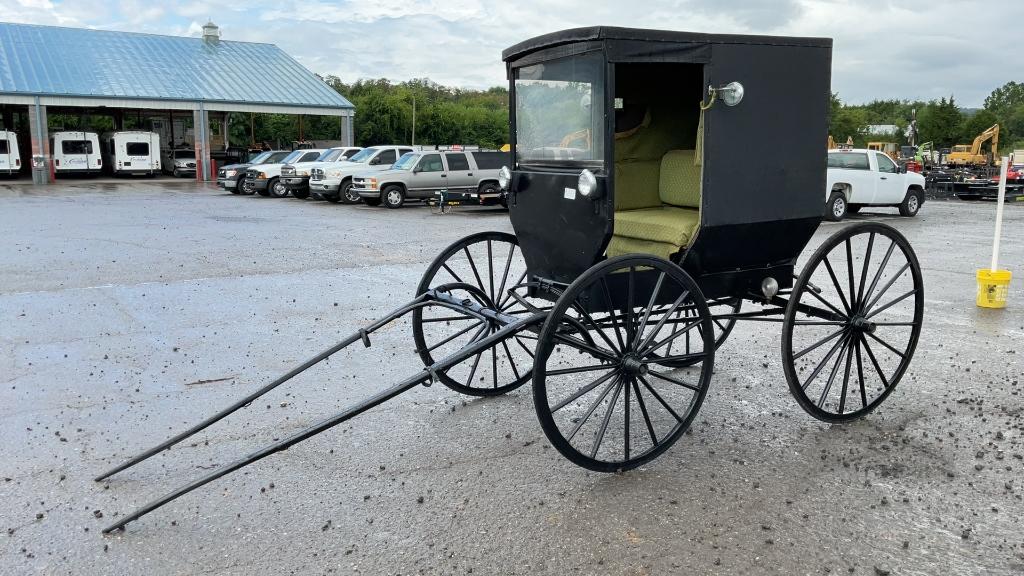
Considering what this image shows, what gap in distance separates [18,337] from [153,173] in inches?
1441

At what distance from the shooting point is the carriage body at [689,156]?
4.44 meters

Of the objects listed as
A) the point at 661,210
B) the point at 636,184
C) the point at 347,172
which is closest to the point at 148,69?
the point at 347,172

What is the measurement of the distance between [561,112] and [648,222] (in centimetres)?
88

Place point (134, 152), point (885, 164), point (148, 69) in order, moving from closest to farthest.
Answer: point (885, 164)
point (148, 69)
point (134, 152)

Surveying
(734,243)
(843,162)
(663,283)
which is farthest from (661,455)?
(843,162)

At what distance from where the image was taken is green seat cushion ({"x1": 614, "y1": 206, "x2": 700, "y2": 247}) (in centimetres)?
478

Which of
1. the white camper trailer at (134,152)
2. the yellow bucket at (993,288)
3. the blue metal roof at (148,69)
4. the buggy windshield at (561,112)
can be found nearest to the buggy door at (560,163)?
the buggy windshield at (561,112)

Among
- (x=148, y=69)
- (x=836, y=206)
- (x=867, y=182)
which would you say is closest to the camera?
(x=836, y=206)

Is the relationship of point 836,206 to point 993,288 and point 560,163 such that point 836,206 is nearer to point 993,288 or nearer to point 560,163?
point 993,288

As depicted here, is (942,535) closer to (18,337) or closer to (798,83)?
(798,83)

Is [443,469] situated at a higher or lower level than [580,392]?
lower

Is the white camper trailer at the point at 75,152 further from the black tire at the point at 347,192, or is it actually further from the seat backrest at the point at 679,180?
the seat backrest at the point at 679,180

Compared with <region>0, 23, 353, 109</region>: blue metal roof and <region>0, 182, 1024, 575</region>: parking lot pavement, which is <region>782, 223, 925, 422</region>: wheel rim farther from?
<region>0, 23, 353, 109</region>: blue metal roof

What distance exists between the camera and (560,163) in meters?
4.83
